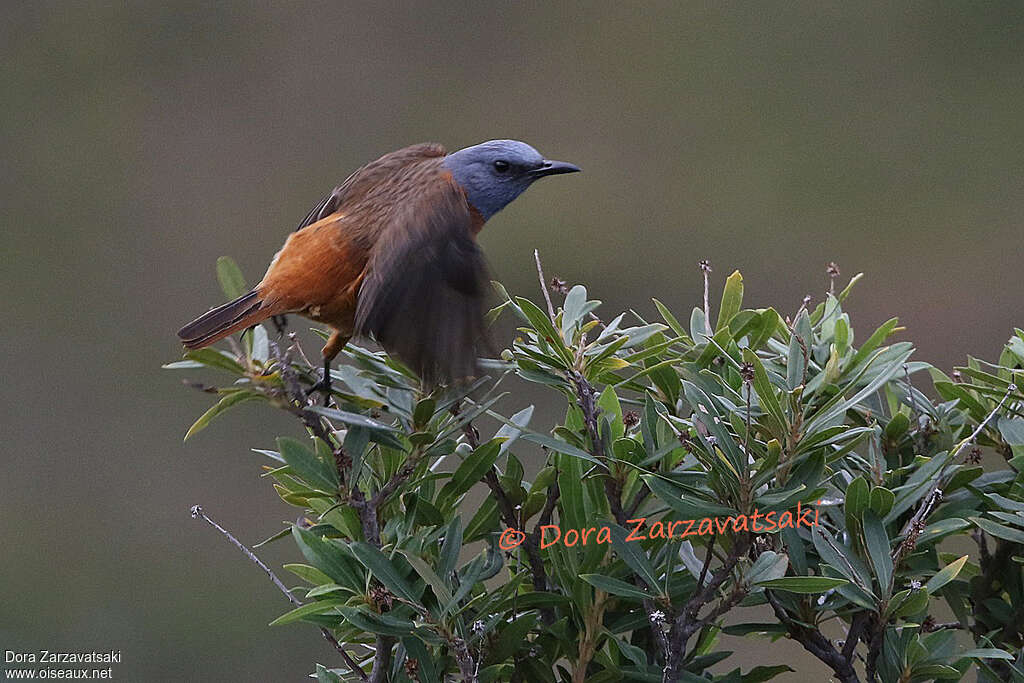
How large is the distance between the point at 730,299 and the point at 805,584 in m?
0.43

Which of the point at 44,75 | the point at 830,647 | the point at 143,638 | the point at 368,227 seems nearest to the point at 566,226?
the point at 143,638

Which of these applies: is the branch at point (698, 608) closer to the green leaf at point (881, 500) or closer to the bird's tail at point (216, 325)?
the green leaf at point (881, 500)

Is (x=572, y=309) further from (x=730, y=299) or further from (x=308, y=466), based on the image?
(x=308, y=466)

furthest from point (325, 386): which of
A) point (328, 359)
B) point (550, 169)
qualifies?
point (550, 169)

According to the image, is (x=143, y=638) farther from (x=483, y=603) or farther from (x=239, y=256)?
(x=483, y=603)

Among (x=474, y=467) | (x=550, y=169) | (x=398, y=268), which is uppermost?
(x=550, y=169)

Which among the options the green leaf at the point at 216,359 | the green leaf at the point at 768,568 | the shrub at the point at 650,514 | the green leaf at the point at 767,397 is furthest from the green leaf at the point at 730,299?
the green leaf at the point at 216,359

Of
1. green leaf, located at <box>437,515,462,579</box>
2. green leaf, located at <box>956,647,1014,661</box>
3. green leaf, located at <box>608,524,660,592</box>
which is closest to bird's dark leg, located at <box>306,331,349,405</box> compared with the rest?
green leaf, located at <box>437,515,462,579</box>

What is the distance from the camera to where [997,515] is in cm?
118

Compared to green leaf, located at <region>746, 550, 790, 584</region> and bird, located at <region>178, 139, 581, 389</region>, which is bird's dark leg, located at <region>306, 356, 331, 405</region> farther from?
green leaf, located at <region>746, 550, 790, 584</region>

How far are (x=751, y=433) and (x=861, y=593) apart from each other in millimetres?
186

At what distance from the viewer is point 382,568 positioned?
44.5 inches

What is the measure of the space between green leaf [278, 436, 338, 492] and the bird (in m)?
0.19
